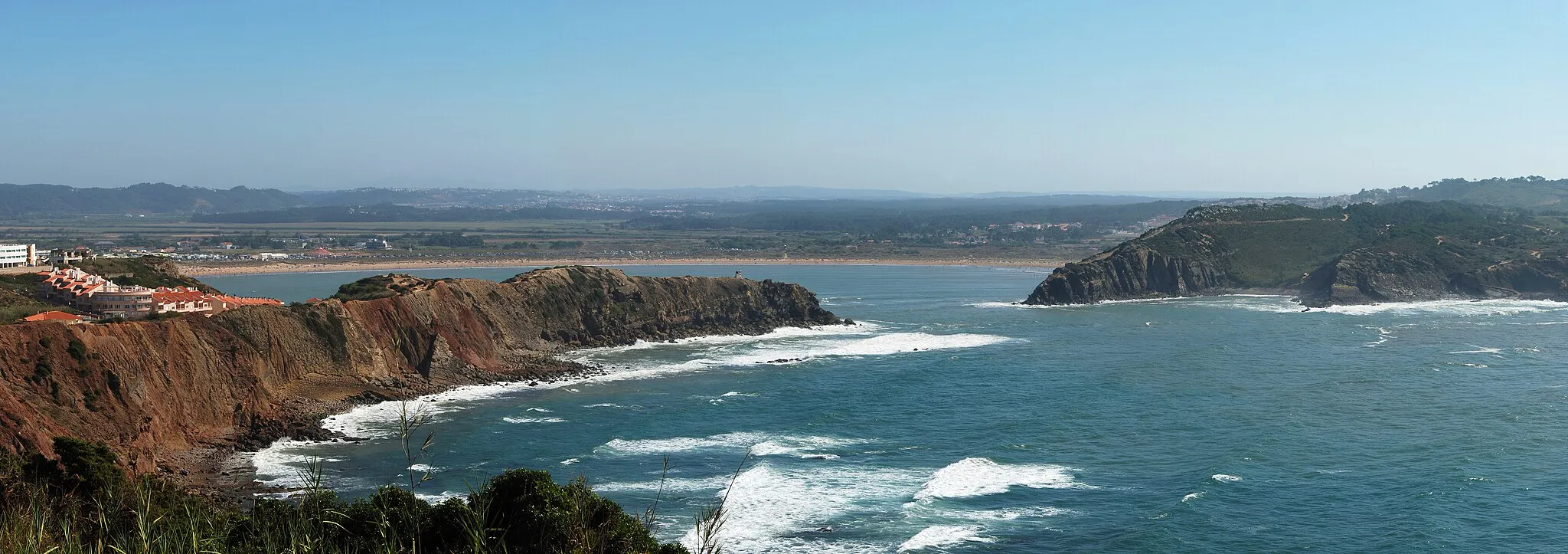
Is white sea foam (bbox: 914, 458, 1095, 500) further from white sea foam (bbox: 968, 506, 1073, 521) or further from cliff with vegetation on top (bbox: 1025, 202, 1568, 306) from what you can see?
cliff with vegetation on top (bbox: 1025, 202, 1568, 306)

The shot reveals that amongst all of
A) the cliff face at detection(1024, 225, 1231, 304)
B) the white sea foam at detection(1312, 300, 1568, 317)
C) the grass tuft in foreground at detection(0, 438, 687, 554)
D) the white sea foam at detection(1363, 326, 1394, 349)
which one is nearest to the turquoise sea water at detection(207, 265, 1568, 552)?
the white sea foam at detection(1363, 326, 1394, 349)

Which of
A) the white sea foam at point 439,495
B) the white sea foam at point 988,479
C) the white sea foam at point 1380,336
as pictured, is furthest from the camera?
the white sea foam at point 1380,336

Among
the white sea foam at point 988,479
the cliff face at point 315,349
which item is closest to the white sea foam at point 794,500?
the white sea foam at point 988,479

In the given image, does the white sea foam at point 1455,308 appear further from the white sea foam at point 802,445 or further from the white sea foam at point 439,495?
the white sea foam at point 439,495

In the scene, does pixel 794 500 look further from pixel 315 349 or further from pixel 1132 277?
pixel 1132 277

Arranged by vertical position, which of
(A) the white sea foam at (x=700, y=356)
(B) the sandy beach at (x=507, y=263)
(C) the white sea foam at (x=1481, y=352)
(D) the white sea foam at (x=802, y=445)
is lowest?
(B) the sandy beach at (x=507, y=263)

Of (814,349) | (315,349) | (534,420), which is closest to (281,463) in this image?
(534,420)

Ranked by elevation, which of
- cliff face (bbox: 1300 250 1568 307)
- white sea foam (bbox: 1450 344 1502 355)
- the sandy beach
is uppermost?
cliff face (bbox: 1300 250 1568 307)
